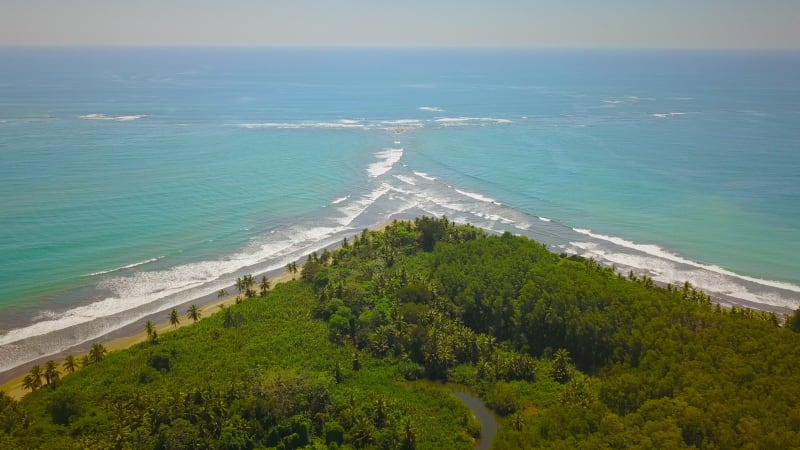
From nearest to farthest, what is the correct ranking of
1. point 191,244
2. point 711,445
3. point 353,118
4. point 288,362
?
point 711,445, point 288,362, point 191,244, point 353,118

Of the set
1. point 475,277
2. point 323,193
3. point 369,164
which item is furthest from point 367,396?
point 369,164

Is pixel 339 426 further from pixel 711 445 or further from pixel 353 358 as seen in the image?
pixel 711 445

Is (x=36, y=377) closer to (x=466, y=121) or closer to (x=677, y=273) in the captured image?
(x=677, y=273)

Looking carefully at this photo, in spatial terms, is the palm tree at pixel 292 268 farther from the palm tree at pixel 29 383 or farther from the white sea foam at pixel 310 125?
the white sea foam at pixel 310 125

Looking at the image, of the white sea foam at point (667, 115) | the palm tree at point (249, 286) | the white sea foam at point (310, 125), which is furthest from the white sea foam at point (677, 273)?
the white sea foam at point (667, 115)

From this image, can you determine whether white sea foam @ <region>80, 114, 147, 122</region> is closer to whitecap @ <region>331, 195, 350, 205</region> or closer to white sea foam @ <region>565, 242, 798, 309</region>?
whitecap @ <region>331, 195, 350, 205</region>
